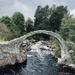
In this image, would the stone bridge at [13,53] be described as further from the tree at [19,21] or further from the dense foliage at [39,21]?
the tree at [19,21]

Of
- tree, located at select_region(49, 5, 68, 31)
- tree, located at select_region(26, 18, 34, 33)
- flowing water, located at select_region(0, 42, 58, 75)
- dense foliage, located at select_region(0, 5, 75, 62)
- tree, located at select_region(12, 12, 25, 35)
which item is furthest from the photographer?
tree, located at select_region(26, 18, 34, 33)

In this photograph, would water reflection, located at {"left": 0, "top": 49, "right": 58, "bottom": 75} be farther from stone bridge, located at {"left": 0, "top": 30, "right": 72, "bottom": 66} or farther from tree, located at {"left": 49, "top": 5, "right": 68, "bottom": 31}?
Result: tree, located at {"left": 49, "top": 5, "right": 68, "bottom": 31}

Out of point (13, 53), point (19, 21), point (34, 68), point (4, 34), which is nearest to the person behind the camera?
point (34, 68)

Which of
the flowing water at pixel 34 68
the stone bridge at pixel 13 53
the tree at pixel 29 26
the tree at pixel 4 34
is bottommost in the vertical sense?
the flowing water at pixel 34 68

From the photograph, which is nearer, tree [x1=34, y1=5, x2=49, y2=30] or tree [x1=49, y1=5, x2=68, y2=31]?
tree [x1=49, y1=5, x2=68, y2=31]

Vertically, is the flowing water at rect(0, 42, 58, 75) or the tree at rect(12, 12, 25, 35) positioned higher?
the tree at rect(12, 12, 25, 35)

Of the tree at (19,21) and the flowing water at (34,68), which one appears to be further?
the tree at (19,21)

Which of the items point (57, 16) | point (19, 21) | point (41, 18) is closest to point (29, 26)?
point (19, 21)

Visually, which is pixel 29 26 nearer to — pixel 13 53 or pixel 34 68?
pixel 13 53

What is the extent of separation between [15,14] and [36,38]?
13633mm

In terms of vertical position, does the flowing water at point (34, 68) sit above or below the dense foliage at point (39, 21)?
below

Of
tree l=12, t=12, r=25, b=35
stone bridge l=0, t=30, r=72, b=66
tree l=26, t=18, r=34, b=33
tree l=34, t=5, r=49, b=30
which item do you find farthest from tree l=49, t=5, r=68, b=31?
stone bridge l=0, t=30, r=72, b=66

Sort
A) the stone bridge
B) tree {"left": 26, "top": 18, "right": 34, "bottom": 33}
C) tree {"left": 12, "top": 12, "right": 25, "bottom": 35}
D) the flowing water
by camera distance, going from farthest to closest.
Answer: tree {"left": 26, "top": 18, "right": 34, "bottom": 33} < tree {"left": 12, "top": 12, "right": 25, "bottom": 35} < the stone bridge < the flowing water

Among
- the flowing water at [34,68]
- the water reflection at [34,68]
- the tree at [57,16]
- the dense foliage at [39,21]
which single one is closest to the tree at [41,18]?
the dense foliage at [39,21]
